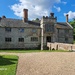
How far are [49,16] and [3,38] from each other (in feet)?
39.3

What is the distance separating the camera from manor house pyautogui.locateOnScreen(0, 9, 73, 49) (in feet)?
119

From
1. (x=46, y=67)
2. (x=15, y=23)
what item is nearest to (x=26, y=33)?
(x=15, y=23)

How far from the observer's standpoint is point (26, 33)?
122 feet

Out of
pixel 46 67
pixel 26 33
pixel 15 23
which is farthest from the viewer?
pixel 15 23

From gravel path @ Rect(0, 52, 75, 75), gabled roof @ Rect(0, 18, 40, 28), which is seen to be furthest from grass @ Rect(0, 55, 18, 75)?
gabled roof @ Rect(0, 18, 40, 28)

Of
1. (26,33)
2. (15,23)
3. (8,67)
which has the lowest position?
(8,67)

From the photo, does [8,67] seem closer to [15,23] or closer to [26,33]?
[26,33]

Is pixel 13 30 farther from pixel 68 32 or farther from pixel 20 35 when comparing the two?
pixel 68 32

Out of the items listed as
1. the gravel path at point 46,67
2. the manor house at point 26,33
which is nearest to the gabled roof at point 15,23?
the manor house at point 26,33

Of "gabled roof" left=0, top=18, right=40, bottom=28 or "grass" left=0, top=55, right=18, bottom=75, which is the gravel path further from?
"gabled roof" left=0, top=18, right=40, bottom=28

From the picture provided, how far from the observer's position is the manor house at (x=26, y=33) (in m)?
36.4

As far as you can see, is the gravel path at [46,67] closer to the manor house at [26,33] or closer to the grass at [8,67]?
the grass at [8,67]

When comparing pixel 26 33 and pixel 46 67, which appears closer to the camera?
pixel 46 67

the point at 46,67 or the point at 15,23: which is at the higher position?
the point at 15,23
